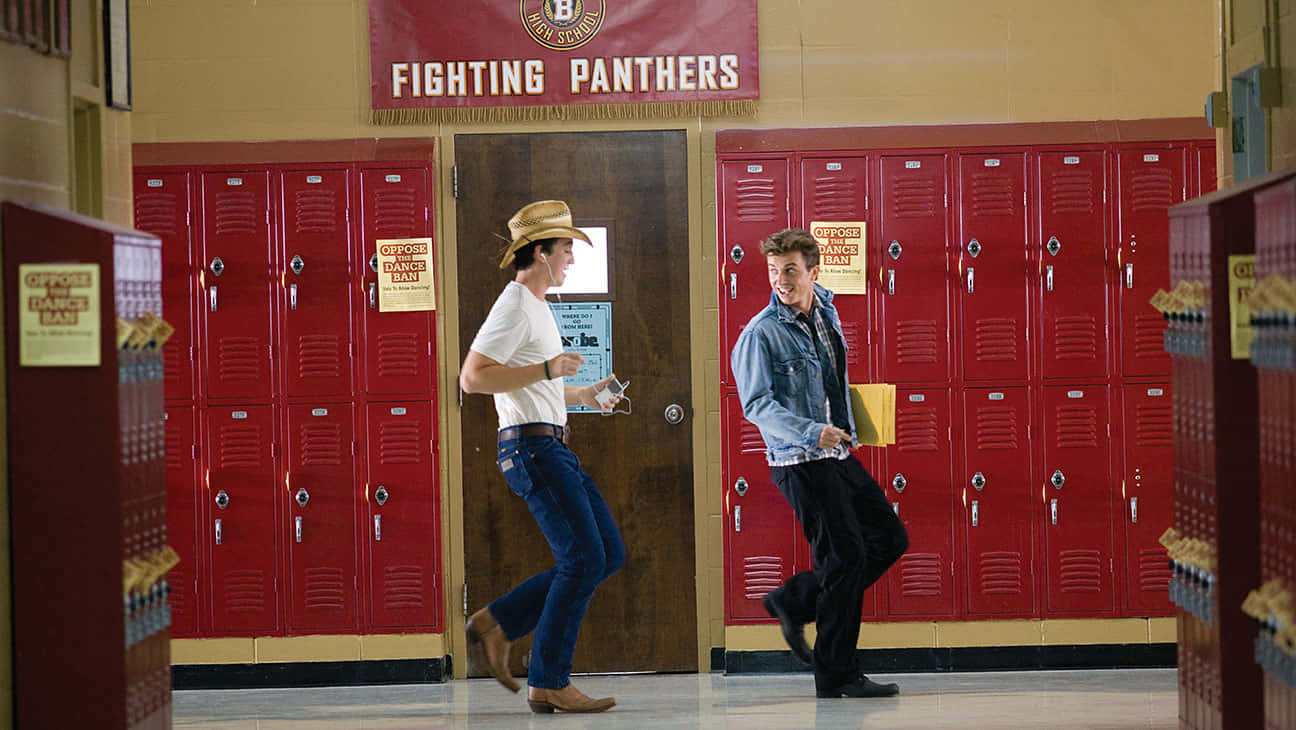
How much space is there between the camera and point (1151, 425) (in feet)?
16.6

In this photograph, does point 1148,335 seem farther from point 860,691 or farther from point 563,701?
point 563,701

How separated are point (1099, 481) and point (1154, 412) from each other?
1.02 ft

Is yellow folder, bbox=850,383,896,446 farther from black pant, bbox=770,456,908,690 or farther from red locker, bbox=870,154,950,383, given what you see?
red locker, bbox=870,154,950,383

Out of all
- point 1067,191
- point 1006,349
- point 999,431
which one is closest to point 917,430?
point 999,431

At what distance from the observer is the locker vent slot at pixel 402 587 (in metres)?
5.09

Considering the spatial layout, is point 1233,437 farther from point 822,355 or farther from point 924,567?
point 924,567

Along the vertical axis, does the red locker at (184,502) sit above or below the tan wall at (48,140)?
below

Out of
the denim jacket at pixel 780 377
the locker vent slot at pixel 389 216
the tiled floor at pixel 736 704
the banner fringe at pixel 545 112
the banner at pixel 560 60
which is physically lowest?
the tiled floor at pixel 736 704

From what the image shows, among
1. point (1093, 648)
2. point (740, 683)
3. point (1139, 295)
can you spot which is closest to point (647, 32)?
point (1139, 295)

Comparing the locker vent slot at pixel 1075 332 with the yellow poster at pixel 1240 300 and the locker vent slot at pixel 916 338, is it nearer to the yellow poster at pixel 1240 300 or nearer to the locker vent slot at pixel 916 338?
the locker vent slot at pixel 916 338

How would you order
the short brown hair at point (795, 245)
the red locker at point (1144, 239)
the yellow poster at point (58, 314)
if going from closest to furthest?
the yellow poster at point (58, 314) < the short brown hair at point (795, 245) < the red locker at point (1144, 239)

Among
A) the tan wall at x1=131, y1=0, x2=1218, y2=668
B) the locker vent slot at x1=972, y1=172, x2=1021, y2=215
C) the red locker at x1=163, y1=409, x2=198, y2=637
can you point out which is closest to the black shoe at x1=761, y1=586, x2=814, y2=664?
the tan wall at x1=131, y1=0, x2=1218, y2=668

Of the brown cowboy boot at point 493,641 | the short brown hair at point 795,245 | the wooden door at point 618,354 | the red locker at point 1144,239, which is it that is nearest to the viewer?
the brown cowboy boot at point 493,641

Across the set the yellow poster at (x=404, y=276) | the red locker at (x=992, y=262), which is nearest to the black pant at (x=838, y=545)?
the red locker at (x=992, y=262)
